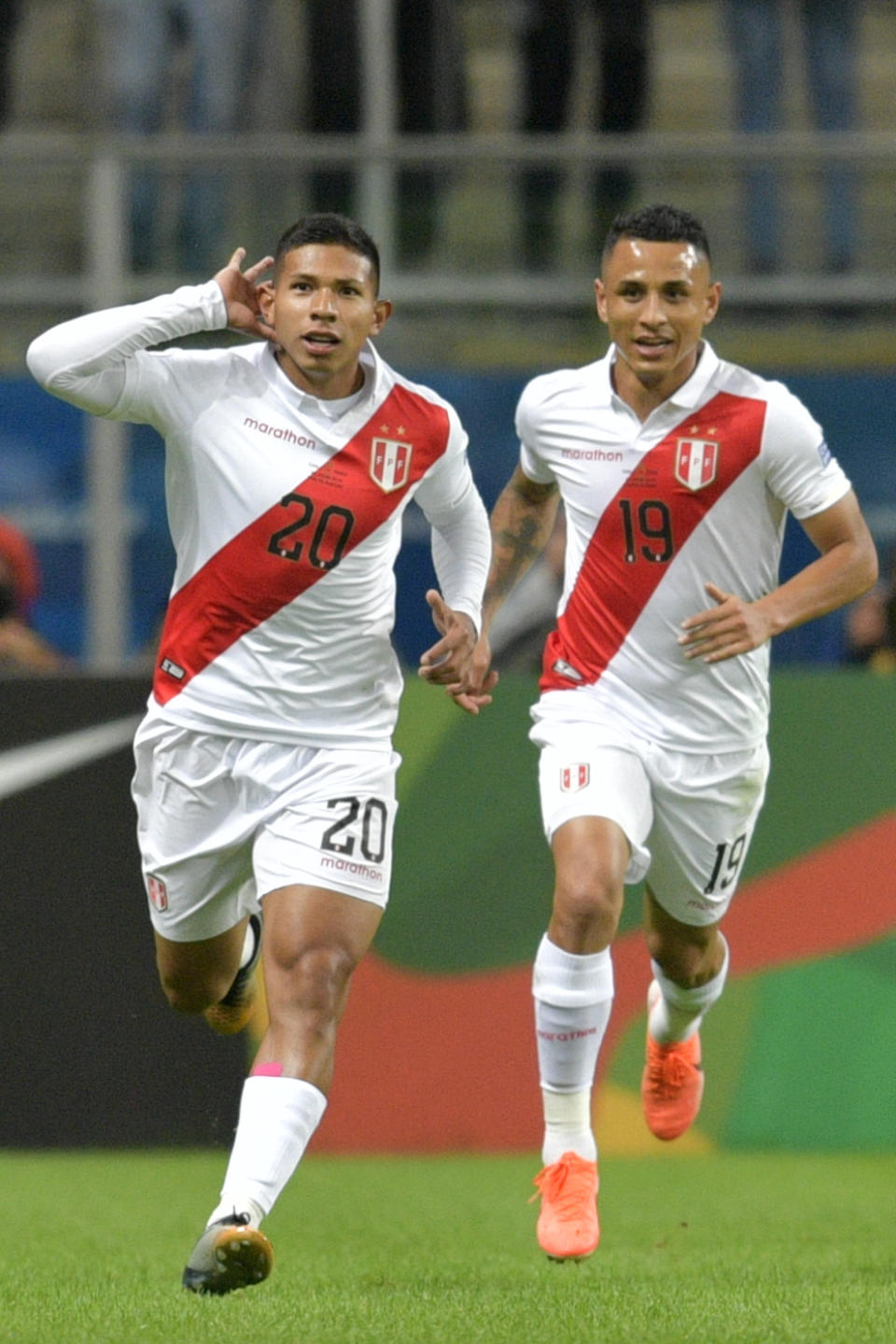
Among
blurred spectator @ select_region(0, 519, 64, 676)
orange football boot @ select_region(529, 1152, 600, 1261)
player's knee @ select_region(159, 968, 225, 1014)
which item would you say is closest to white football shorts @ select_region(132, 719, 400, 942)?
player's knee @ select_region(159, 968, 225, 1014)

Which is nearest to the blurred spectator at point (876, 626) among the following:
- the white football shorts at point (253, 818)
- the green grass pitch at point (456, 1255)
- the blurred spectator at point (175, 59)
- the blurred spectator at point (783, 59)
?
the green grass pitch at point (456, 1255)

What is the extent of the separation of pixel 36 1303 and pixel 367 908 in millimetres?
1243

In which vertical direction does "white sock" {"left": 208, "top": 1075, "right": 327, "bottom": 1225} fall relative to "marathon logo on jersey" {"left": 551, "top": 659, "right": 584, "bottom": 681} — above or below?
below

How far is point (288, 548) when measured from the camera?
5.71 m

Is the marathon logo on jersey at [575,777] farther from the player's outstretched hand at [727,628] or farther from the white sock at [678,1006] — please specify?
Result: the white sock at [678,1006]

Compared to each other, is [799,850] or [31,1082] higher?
[799,850]

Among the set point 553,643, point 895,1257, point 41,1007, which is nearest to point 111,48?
point 41,1007

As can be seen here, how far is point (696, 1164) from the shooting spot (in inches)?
336

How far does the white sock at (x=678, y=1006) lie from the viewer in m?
7.04

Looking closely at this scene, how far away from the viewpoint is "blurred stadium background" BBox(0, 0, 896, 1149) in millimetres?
8664

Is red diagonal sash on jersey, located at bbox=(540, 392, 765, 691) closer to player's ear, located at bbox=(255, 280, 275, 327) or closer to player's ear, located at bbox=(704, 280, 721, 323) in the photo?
player's ear, located at bbox=(704, 280, 721, 323)

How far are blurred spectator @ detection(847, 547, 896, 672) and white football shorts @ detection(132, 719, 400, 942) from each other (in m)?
3.86

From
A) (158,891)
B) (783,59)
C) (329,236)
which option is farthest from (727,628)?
(783,59)

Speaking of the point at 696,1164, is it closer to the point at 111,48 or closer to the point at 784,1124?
the point at 784,1124
